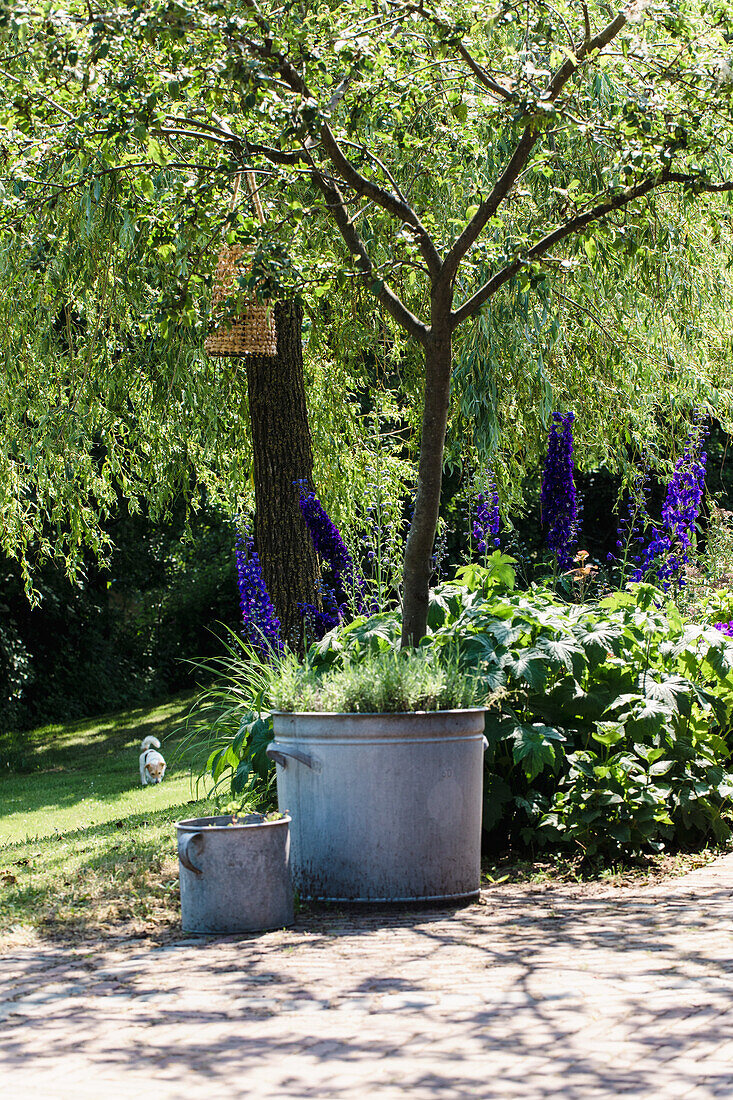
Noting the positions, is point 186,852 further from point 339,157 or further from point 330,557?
point 339,157

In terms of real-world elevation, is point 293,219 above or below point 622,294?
below

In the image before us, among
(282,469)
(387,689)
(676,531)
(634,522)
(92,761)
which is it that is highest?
(282,469)

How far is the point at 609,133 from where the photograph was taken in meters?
5.59

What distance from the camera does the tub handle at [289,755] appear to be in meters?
4.75

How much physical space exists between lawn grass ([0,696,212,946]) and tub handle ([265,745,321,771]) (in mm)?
707

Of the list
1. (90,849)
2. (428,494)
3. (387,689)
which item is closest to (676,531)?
(428,494)

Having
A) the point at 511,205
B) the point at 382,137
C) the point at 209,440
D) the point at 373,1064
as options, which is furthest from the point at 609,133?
the point at 209,440

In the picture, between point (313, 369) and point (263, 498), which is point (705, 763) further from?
point (313, 369)

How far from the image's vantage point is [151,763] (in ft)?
34.6

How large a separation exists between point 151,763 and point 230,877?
21.0ft

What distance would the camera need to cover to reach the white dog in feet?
34.7

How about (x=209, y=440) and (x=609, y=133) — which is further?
(x=209, y=440)

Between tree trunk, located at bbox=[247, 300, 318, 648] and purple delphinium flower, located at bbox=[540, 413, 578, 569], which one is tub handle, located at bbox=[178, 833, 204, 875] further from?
tree trunk, located at bbox=[247, 300, 318, 648]

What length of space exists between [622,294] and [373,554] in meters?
4.23
